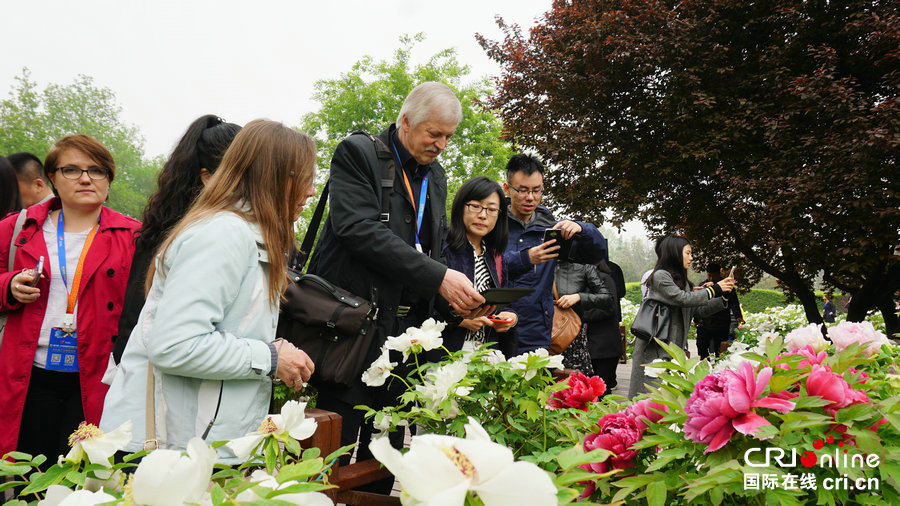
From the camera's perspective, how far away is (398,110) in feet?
74.3

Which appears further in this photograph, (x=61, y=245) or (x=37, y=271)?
(x=61, y=245)

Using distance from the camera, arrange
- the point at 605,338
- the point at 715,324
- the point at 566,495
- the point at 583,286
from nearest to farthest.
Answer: the point at 566,495 < the point at 583,286 < the point at 605,338 < the point at 715,324

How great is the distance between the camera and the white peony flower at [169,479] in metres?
0.60

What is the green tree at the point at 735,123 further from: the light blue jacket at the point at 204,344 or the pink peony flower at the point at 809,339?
the light blue jacket at the point at 204,344

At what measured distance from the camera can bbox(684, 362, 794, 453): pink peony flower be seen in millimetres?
893

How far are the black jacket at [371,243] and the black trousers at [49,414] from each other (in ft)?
3.96

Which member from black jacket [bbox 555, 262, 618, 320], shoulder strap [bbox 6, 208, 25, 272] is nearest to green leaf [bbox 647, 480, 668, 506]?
shoulder strap [bbox 6, 208, 25, 272]

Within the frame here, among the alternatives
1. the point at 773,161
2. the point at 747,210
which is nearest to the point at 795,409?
the point at 773,161

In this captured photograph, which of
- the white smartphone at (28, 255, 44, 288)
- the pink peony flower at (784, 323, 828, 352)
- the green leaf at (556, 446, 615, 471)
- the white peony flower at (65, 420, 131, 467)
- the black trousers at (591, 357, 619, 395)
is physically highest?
the white smartphone at (28, 255, 44, 288)

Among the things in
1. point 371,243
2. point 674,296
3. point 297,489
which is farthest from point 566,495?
point 674,296

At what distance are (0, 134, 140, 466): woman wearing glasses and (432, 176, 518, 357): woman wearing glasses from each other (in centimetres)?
166

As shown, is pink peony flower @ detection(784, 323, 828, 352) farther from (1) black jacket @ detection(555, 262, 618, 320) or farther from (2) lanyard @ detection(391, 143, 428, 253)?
(1) black jacket @ detection(555, 262, 618, 320)

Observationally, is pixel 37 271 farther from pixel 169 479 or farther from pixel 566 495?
pixel 566 495

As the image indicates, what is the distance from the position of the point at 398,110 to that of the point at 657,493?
22690 mm
